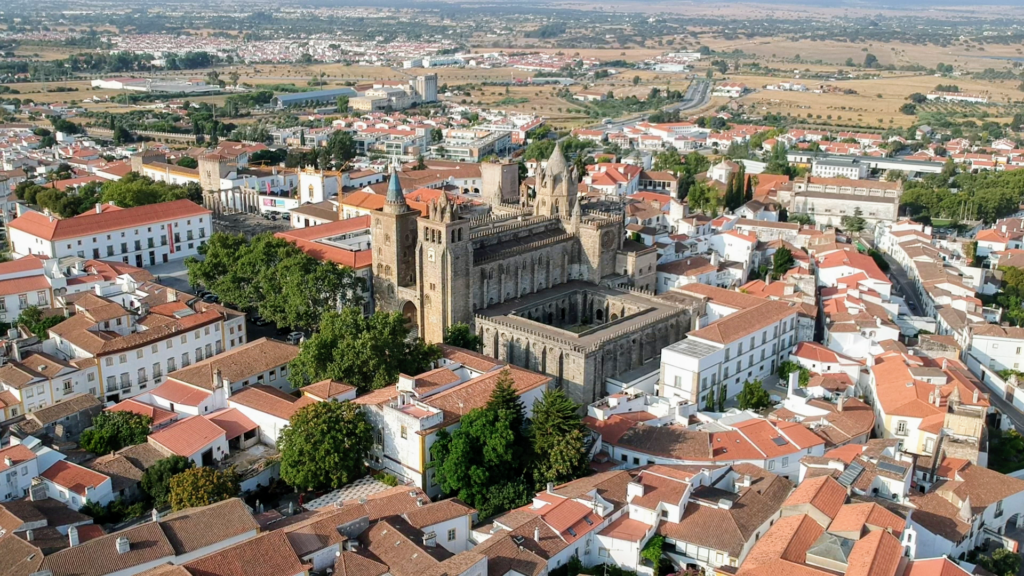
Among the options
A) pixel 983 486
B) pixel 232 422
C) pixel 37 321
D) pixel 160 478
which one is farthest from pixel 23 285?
pixel 983 486

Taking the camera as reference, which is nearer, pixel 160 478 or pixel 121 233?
pixel 160 478

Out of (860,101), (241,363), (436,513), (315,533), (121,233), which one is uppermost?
(121,233)

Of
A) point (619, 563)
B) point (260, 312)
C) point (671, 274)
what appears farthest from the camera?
point (671, 274)

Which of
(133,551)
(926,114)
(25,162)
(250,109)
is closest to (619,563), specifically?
(133,551)

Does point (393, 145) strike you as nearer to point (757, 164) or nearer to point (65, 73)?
point (757, 164)

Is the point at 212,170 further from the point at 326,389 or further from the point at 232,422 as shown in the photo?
the point at 326,389

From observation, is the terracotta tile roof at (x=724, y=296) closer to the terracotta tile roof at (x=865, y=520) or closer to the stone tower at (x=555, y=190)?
the stone tower at (x=555, y=190)

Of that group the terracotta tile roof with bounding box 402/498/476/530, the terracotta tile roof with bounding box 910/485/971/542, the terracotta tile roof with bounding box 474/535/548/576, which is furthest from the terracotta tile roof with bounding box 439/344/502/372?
the terracotta tile roof with bounding box 910/485/971/542
